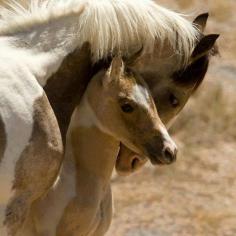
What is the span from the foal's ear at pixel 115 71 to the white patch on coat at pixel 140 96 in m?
0.09

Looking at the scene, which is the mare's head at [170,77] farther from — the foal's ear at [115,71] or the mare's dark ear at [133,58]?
the foal's ear at [115,71]

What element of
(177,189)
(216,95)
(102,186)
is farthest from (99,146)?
(216,95)

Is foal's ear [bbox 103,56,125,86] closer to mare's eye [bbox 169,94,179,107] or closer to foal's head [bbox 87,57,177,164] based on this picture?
foal's head [bbox 87,57,177,164]

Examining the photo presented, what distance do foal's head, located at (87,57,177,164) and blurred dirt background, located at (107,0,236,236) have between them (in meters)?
2.58

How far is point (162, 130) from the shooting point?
11.2ft

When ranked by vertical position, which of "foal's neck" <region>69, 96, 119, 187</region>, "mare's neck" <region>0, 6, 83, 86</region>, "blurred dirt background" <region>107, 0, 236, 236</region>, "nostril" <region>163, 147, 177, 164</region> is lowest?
"blurred dirt background" <region>107, 0, 236, 236</region>

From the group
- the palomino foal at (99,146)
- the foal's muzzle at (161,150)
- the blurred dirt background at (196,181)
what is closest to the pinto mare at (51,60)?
the palomino foal at (99,146)

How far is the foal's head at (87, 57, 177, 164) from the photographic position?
3359 millimetres

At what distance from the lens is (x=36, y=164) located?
123 inches

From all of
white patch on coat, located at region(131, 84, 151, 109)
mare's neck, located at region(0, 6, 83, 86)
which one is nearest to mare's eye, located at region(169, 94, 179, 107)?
white patch on coat, located at region(131, 84, 151, 109)

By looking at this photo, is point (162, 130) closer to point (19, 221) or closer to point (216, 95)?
point (19, 221)

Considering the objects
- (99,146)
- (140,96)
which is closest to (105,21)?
(140,96)

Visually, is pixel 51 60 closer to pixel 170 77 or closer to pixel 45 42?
pixel 45 42

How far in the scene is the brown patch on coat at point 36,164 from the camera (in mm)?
3105
